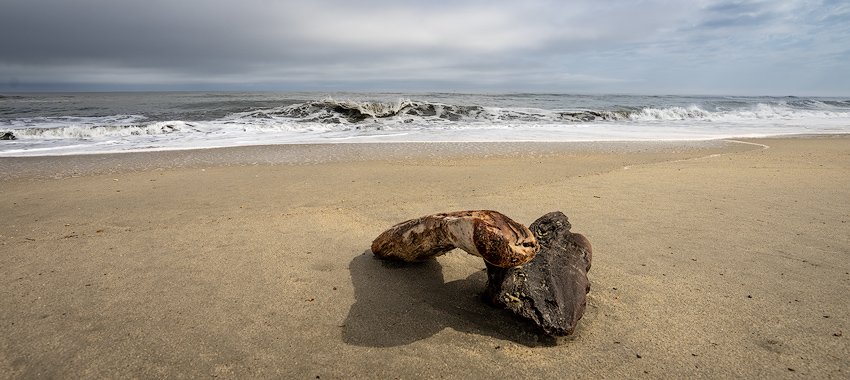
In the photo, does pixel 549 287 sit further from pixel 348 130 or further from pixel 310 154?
pixel 348 130

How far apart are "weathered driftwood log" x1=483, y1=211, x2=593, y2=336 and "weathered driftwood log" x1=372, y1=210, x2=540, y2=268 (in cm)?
13

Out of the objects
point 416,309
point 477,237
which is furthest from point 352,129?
point 477,237

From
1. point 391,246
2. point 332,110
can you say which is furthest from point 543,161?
point 332,110

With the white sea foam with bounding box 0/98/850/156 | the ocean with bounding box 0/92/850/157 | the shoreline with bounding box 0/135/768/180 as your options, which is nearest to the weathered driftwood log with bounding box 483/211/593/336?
the shoreline with bounding box 0/135/768/180

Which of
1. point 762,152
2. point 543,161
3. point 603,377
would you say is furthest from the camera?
point 762,152

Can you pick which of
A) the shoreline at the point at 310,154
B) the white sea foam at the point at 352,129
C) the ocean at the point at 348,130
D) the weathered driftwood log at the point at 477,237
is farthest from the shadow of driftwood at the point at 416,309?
the white sea foam at the point at 352,129

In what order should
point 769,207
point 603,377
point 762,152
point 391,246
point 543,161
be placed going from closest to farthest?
1. point 603,377
2. point 391,246
3. point 769,207
4. point 543,161
5. point 762,152

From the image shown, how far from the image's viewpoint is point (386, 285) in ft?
8.21

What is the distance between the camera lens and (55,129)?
13086mm

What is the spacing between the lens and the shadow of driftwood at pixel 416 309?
2.02m

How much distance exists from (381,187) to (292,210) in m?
1.35

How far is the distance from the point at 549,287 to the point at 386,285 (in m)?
0.92

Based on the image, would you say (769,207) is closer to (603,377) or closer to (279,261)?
(603,377)

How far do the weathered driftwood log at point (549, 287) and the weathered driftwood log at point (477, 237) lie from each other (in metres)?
0.13
